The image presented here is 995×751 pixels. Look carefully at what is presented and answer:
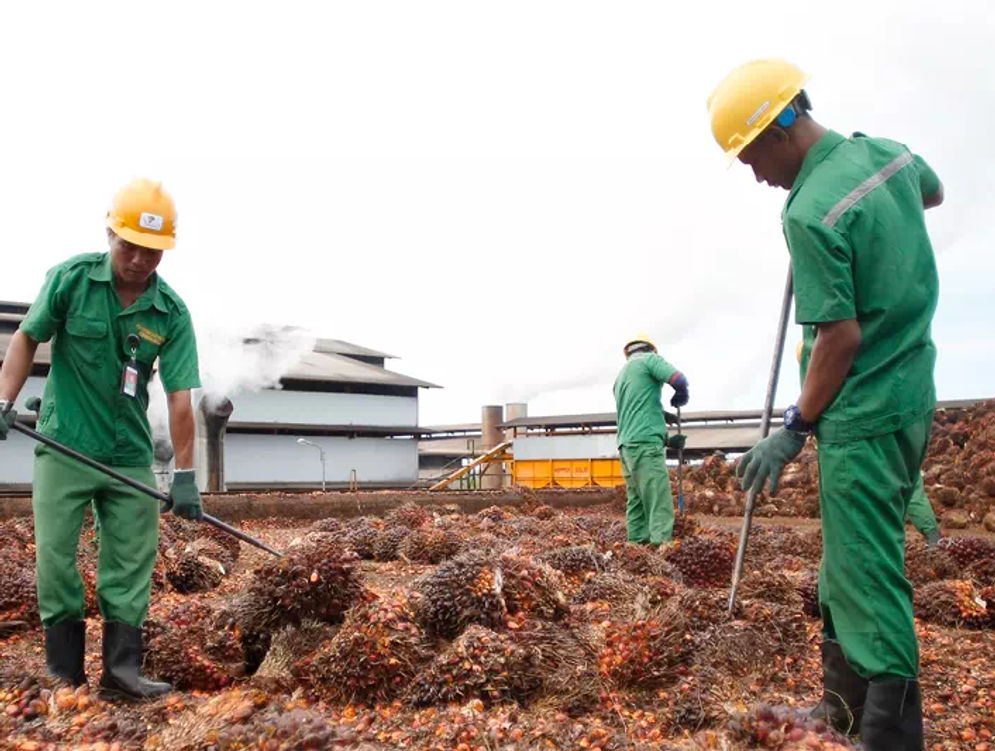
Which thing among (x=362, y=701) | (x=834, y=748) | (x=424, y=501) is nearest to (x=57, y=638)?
(x=362, y=701)

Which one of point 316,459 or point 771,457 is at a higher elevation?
point 771,457

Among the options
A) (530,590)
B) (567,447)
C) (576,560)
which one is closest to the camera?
(530,590)

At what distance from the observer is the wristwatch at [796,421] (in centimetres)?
317

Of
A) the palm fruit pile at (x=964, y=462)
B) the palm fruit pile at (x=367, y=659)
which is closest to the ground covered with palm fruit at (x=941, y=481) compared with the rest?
the palm fruit pile at (x=964, y=462)

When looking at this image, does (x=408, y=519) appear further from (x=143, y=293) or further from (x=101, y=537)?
(x=143, y=293)

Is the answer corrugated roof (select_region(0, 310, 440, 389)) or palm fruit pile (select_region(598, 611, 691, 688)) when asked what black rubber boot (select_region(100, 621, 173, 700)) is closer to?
palm fruit pile (select_region(598, 611, 691, 688))

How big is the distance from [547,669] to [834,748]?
154 centimetres

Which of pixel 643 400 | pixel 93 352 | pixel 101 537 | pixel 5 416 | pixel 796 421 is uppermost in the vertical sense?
pixel 93 352

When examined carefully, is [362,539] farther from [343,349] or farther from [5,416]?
[343,349]

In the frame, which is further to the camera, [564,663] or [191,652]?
[191,652]

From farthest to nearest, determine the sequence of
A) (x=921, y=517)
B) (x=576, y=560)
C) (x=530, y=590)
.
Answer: (x=921, y=517) < (x=576, y=560) < (x=530, y=590)

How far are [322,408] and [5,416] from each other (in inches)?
1162

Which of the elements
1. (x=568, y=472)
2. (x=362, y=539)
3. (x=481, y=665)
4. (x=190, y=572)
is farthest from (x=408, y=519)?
(x=568, y=472)

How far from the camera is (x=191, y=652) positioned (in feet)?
14.8
